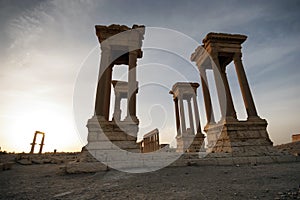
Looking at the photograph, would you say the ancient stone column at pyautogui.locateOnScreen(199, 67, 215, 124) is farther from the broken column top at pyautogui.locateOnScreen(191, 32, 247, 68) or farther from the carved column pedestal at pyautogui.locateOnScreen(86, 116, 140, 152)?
the carved column pedestal at pyautogui.locateOnScreen(86, 116, 140, 152)

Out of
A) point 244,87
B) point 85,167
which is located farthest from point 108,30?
point 244,87

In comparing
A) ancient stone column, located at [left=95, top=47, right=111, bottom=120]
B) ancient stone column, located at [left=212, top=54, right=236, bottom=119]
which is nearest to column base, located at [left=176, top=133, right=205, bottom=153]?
ancient stone column, located at [left=212, top=54, right=236, bottom=119]

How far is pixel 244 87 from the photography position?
10.6 metres

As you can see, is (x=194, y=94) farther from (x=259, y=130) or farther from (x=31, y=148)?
(x=31, y=148)

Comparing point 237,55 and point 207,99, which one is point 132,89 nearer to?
point 207,99

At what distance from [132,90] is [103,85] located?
1.85m

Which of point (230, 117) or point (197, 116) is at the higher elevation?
point (197, 116)

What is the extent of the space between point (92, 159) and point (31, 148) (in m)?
17.2

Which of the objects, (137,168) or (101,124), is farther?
(101,124)

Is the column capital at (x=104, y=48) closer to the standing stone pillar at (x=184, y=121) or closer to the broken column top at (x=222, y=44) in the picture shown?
the broken column top at (x=222, y=44)

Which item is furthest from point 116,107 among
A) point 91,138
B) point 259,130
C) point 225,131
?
point 259,130

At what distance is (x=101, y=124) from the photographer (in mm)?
8141

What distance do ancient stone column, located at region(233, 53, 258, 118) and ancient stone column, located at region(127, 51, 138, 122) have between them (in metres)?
7.63

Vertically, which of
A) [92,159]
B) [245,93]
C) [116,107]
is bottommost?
[92,159]
